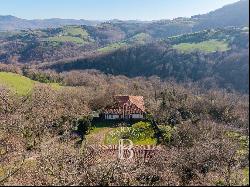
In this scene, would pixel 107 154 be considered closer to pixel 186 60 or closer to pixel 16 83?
pixel 16 83

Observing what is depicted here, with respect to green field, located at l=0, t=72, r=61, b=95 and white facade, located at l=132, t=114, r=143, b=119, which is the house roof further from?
green field, located at l=0, t=72, r=61, b=95

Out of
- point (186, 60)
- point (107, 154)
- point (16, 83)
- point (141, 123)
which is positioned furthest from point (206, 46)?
point (107, 154)

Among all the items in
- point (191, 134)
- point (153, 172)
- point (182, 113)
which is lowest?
point (182, 113)

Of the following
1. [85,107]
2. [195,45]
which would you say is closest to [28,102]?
[85,107]

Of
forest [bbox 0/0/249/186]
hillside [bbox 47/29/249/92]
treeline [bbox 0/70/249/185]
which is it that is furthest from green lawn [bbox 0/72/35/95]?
hillside [bbox 47/29/249/92]

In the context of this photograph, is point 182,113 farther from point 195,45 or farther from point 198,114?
point 195,45

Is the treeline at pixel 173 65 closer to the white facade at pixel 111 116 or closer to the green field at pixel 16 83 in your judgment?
the white facade at pixel 111 116

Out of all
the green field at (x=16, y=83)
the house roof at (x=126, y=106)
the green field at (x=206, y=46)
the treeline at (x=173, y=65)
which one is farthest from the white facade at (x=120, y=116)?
the green field at (x=206, y=46)
